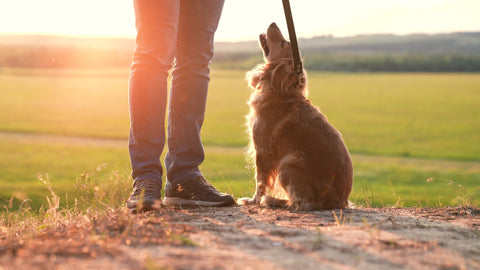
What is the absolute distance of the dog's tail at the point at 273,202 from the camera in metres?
3.91

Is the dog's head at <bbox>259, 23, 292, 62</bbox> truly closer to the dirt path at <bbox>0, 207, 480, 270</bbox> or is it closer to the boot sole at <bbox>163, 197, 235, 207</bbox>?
the boot sole at <bbox>163, 197, 235, 207</bbox>

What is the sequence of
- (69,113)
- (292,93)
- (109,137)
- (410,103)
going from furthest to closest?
(410,103) → (69,113) → (109,137) → (292,93)

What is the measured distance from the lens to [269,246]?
2400 mm

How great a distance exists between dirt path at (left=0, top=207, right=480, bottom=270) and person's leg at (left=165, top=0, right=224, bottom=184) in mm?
683

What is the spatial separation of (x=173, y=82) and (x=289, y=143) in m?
1.02

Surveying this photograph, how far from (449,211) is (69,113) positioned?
29581mm

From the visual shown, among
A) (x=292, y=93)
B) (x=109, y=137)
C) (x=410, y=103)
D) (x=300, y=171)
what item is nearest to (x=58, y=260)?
(x=300, y=171)

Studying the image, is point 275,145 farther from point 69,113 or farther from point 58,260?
point 69,113

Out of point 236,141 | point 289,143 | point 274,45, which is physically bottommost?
point 236,141

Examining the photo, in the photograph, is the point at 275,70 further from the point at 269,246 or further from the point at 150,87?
the point at 269,246

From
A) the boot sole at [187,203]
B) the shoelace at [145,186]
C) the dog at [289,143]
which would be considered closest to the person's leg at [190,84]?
the boot sole at [187,203]

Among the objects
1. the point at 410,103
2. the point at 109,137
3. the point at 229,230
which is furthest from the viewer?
the point at 410,103

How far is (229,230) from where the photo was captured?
2.77 meters

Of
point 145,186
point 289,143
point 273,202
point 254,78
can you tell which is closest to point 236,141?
point 254,78
